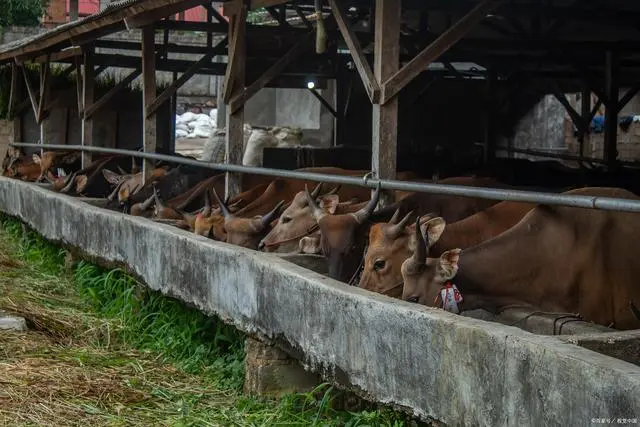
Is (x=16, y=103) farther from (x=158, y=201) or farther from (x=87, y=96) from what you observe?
(x=158, y=201)

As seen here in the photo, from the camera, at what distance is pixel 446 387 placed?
4.91 metres

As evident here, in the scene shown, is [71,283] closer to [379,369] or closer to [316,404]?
[316,404]

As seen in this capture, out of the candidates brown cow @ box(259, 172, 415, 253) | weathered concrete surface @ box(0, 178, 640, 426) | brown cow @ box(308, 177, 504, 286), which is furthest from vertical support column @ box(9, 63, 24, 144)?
brown cow @ box(308, 177, 504, 286)

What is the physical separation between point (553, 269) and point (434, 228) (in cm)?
90

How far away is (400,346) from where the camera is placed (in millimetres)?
5305

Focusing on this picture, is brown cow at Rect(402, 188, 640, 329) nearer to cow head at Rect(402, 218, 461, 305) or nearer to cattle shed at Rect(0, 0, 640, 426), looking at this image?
cow head at Rect(402, 218, 461, 305)

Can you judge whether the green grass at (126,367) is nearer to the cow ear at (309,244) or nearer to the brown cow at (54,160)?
the cow ear at (309,244)

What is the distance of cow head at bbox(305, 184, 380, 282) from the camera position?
25.5ft

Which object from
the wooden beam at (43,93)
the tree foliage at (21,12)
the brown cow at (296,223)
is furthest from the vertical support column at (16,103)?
the brown cow at (296,223)

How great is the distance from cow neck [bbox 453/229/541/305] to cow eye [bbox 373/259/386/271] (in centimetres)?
64

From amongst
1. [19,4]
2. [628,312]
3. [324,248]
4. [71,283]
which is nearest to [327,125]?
[19,4]

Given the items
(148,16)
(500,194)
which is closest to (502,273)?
(500,194)

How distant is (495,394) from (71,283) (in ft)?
23.6

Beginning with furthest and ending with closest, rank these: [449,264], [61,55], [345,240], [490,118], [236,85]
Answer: [490,118] → [61,55] → [236,85] → [345,240] → [449,264]
